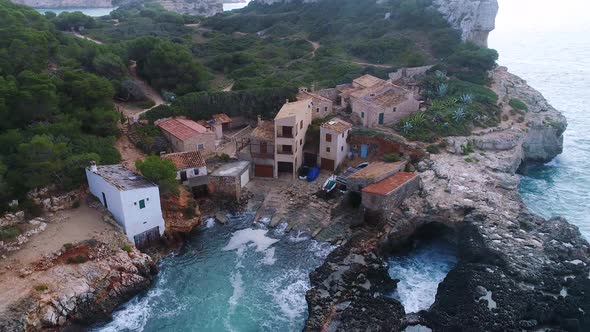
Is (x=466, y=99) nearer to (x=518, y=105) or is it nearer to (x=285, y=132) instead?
(x=518, y=105)

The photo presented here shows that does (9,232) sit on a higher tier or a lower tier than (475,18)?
lower

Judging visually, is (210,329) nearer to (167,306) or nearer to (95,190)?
(167,306)

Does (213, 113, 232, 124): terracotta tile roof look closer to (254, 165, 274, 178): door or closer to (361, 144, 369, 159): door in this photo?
(254, 165, 274, 178): door

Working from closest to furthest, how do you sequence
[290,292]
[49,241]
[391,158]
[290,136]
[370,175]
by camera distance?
[290,292] < [49,241] < [370,175] < [290,136] < [391,158]

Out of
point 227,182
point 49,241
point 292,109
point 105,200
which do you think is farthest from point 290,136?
point 49,241

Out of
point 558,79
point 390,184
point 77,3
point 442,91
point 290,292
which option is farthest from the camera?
point 77,3

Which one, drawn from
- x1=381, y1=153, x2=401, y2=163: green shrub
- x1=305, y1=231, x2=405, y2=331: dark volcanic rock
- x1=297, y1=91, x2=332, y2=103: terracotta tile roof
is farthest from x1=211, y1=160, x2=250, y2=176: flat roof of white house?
x1=381, y1=153, x2=401, y2=163: green shrub
